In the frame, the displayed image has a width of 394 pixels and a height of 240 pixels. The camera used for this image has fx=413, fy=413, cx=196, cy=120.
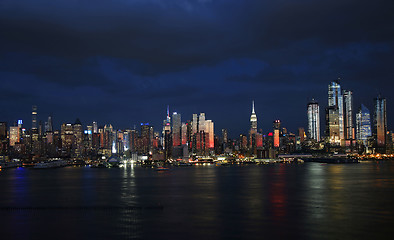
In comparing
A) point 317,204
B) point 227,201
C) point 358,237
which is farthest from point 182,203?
point 358,237

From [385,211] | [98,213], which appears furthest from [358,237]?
[98,213]

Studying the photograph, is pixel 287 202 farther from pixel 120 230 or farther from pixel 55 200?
pixel 55 200

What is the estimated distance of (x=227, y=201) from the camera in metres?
61.8

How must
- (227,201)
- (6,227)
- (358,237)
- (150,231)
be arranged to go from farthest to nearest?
(227,201)
(6,227)
(150,231)
(358,237)

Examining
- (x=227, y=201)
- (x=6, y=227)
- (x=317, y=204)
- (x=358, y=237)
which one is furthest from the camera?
(x=227, y=201)

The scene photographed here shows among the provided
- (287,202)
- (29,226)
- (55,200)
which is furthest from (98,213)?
(287,202)

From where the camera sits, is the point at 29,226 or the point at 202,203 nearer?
the point at 29,226

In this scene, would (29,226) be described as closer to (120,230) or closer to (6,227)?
(6,227)

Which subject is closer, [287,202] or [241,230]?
[241,230]

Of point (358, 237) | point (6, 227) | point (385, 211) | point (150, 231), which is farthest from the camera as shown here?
point (385, 211)

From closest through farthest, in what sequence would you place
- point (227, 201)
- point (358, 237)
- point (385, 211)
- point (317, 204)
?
1. point (358, 237)
2. point (385, 211)
3. point (317, 204)
4. point (227, 201)

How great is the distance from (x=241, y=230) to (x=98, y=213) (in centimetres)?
1984

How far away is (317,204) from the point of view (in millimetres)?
56906

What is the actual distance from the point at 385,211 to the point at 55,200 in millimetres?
47464
